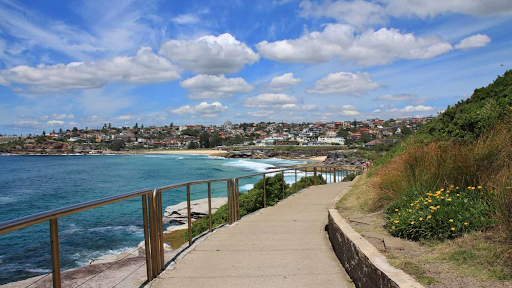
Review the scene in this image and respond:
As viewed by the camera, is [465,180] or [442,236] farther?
[465,180]

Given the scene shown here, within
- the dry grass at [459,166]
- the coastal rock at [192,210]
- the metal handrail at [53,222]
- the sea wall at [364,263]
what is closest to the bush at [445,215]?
the dry grass at [459,166]

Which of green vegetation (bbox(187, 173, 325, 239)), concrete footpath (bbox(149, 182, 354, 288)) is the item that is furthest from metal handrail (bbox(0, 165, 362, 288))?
green vegetation (bbox(187, 173, 325, 239))

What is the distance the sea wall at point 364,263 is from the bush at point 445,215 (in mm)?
702

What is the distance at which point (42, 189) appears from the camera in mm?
40062

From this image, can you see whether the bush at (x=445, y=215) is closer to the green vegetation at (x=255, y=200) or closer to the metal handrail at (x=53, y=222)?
the metal handrail at (x=53, y=222)

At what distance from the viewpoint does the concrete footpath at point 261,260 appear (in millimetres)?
4445

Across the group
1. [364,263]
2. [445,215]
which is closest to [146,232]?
[364,263]

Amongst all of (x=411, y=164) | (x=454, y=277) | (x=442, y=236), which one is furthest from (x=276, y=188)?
(x=454, y=277)

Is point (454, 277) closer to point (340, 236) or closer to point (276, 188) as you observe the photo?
point (340, 236)

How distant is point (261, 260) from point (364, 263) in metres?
1.74

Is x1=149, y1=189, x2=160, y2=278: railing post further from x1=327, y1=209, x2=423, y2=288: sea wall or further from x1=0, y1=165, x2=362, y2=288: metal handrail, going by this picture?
x1=327, y1=209, x2=423, y2=288: sea wall

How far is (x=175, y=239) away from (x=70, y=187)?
33.1 meters

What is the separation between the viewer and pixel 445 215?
4.57 m

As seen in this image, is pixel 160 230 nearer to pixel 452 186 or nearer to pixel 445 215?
pixel 445 215
